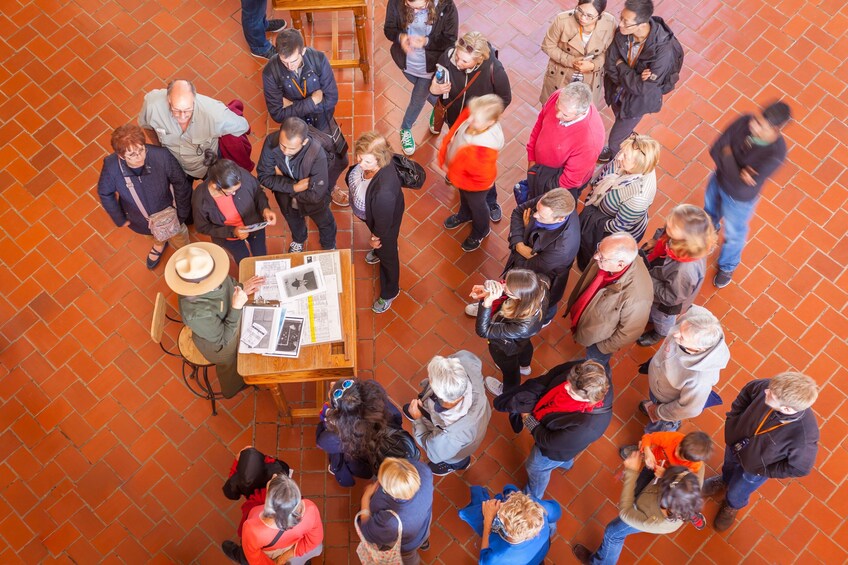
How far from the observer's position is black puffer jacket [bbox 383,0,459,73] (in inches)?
211

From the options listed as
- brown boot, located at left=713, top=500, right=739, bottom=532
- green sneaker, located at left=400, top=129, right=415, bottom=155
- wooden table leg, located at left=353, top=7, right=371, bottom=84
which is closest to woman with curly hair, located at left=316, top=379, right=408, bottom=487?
brown boot, located at left=713, top=500, right=739, bottom=532

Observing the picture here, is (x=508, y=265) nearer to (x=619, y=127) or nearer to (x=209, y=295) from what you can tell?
(x=619, y=127)

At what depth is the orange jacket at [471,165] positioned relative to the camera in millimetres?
4797

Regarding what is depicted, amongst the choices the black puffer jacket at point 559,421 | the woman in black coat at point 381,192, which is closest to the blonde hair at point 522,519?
the black puffer jacket at point 559,421

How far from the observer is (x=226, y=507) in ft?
16.0

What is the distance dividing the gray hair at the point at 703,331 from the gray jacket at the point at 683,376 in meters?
0.08

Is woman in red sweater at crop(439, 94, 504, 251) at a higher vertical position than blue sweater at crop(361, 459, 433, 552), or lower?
higher

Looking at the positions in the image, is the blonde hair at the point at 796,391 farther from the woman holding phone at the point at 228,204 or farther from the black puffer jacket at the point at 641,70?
the woman holding phone at the point at 228,204

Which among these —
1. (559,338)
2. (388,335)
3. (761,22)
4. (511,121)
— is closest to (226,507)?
(388,335)

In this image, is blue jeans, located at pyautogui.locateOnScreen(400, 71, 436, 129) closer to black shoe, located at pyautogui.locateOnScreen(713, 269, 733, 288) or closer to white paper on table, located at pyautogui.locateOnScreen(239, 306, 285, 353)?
white paper on table, located at pyautogui.locateOnScreen(239, 306, 285, 353)

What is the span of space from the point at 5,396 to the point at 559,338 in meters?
4.61

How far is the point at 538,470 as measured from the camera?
4477mm

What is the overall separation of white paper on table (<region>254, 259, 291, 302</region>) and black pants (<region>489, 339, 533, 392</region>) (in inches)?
62.5

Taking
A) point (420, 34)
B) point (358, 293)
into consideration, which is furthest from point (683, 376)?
point (420, 34)
